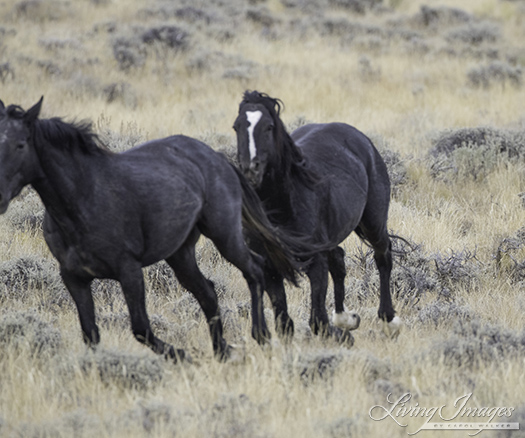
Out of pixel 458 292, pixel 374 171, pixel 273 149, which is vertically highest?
pixel 273 149

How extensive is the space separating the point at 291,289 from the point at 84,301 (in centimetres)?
268

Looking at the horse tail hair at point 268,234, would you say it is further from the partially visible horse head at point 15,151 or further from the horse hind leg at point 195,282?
the partially visible horse head at point 15,151

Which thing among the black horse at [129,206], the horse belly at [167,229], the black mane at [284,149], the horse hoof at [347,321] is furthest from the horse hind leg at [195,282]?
the horse hoof at [347,321]

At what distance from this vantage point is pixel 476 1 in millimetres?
28953

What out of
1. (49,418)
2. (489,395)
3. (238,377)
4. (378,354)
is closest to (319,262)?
(378,354)

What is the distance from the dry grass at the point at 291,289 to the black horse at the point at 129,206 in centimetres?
38

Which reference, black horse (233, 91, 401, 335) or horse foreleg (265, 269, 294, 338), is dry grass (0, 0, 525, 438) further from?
black horse (233, 91, 401, 335)

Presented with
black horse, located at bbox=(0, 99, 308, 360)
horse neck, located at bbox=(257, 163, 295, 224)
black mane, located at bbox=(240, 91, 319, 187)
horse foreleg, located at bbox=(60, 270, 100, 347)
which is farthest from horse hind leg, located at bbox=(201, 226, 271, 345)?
horse foreleg, located at bbox=(60, 270, 100, 347)

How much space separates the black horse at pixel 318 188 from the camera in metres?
5.07

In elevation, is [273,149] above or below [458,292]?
above

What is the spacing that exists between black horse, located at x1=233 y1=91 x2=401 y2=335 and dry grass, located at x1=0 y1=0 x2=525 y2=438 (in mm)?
339

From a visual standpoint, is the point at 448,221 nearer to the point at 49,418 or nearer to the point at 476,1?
the point at 49,418

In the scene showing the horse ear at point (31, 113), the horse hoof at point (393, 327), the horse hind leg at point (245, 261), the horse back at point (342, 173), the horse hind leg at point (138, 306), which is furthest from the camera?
the horse hoof at point (393, 327)

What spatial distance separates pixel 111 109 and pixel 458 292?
8.33 meters
